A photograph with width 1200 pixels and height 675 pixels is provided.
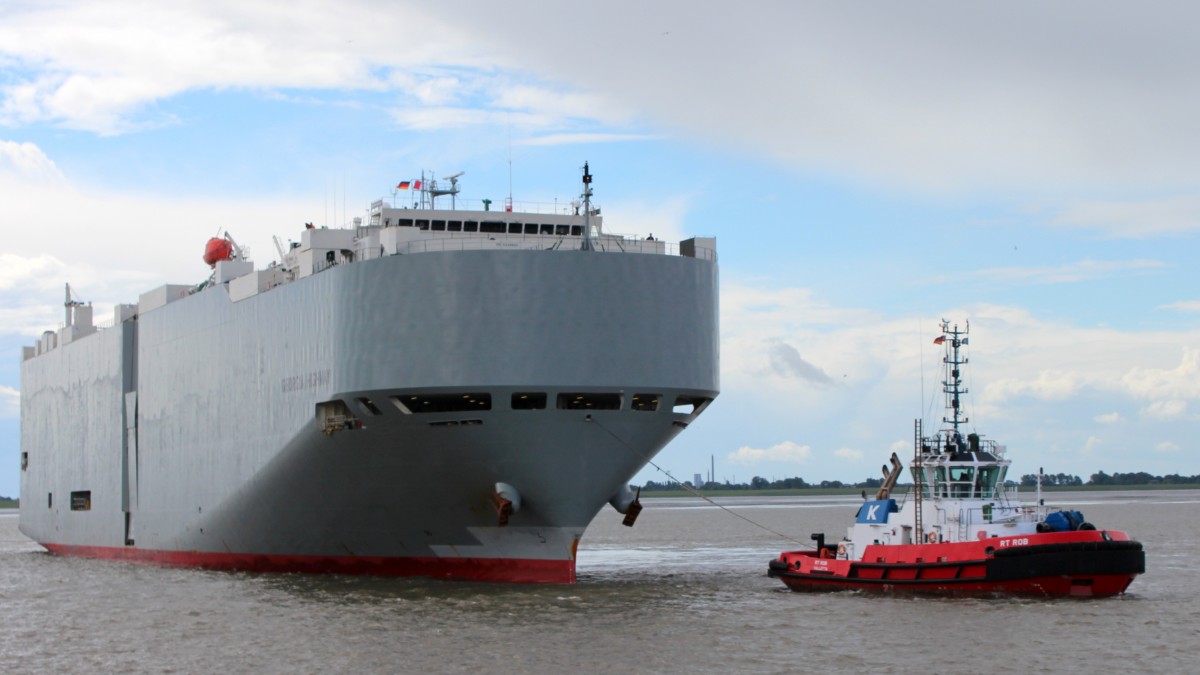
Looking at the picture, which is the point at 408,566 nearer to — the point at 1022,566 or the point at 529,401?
the point at 529,401

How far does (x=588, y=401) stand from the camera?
30.2 metres

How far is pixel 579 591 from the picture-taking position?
31.6 metres

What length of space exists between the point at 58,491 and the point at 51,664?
1198 inches

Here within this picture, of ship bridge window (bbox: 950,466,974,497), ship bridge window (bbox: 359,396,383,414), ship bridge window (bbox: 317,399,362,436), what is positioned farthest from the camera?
ship bridge window (bbox: 950,466,974,497)

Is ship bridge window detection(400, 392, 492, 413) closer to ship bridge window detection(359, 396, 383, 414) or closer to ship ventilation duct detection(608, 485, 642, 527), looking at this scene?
ship bridge window detection(359, 396, 383, 414)

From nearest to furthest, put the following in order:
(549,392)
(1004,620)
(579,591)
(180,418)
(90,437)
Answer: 1. (1004,620)
2. (549,392)
3. (579,591)
4. (180,418)
5. (90,437)

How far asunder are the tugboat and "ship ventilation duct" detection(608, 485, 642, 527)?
3.47 m

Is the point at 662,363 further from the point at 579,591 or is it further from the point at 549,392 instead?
the point at 579,591

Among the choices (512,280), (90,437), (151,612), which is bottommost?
(151,612)

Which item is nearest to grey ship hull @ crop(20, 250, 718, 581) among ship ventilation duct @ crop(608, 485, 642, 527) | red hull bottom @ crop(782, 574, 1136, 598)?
ship ventilation duct @ crop(608, 485, 642, 527)

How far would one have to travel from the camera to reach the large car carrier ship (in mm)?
29734

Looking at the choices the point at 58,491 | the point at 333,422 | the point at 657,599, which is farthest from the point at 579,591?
the point at 58,491

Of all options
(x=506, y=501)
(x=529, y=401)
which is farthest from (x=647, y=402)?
(x=506, y=501)

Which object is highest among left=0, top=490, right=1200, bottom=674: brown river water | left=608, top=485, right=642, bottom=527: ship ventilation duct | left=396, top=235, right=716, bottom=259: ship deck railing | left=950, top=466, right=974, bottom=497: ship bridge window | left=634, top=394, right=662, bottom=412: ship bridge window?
left=396, top=235, right=716, bottom=259: ship deck railing
